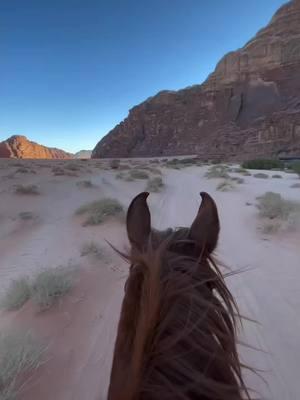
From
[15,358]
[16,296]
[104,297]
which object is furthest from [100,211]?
[15,358]

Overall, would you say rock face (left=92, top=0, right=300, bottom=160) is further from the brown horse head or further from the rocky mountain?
the rocky mountain

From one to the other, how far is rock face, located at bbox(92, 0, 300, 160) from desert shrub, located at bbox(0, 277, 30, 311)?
127 ft

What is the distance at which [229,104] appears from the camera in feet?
192

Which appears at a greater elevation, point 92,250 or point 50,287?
point 50,287

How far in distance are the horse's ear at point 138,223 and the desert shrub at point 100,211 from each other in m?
5.02

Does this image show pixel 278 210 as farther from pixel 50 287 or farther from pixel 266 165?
pixel 266 165

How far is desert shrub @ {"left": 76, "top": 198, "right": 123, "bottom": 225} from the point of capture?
6.42m

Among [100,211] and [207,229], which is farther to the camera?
[100,211]

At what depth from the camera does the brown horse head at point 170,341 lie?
30.8 inches

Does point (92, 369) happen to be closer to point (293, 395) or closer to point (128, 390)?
point (293, 395)

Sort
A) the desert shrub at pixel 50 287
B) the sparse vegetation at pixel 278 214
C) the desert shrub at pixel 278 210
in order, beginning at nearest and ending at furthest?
the desert shrub at pixel 50 287, the sparse vegetation at pixel 278 214, the desert shrub at pixel 278 210

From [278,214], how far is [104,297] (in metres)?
4.62

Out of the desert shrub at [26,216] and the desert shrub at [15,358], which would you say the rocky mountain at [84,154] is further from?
the desert shrub at [15,358]

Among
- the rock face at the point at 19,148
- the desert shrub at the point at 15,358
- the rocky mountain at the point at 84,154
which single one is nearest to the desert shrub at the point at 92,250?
the desert shrub at the point at 15,358
